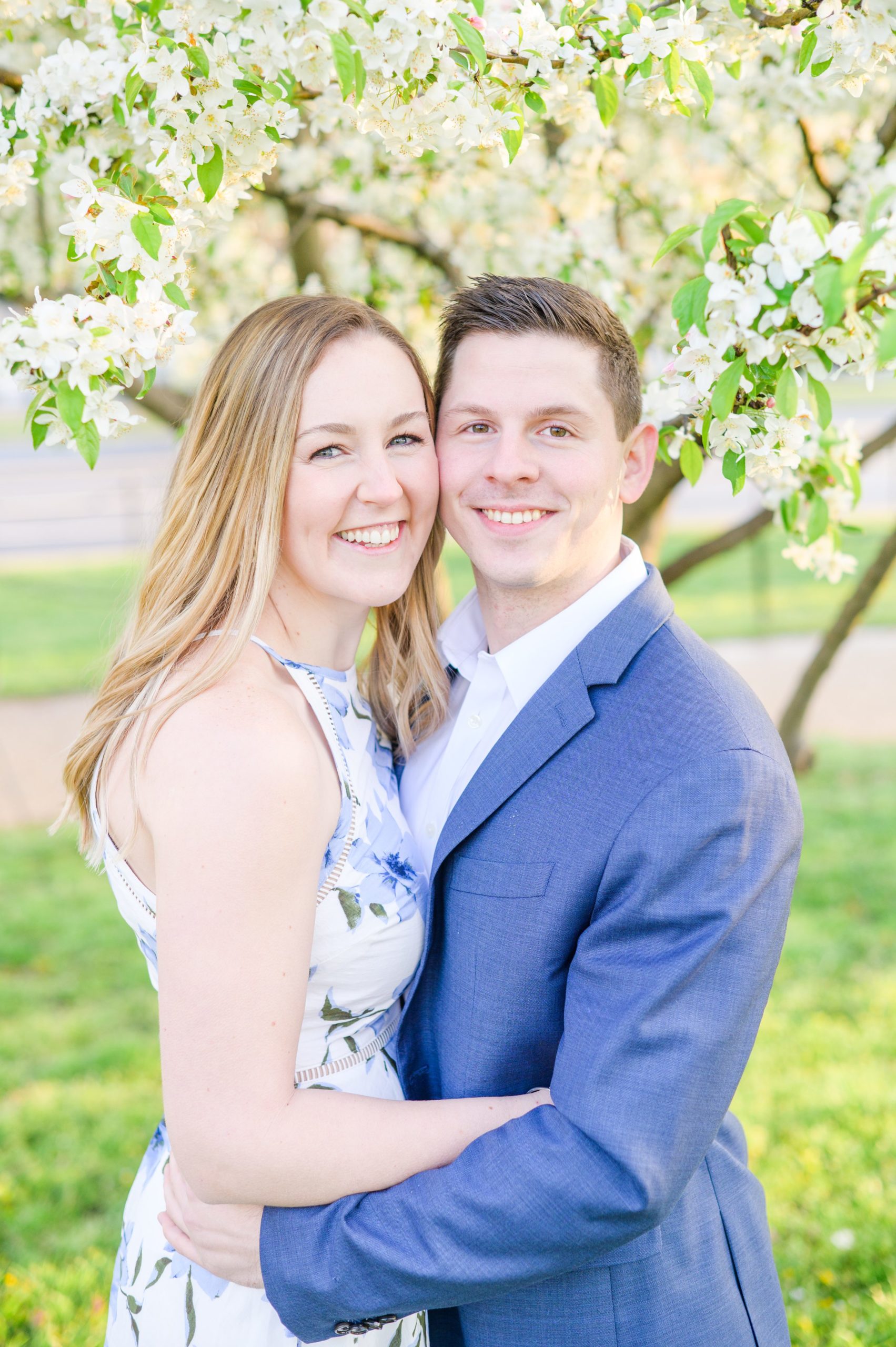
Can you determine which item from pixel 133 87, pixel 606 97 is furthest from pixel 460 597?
pixel 133 87

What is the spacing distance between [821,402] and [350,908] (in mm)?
1079

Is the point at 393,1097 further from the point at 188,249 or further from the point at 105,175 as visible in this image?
the point at 105,175

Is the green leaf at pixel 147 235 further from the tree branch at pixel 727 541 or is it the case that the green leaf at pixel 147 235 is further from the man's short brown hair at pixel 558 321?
the tree branch at pixel 727 541

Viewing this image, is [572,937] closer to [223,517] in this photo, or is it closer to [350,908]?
[350,908]

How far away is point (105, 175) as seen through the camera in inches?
79.1

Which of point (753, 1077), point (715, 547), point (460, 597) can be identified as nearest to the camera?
point (715, 547)

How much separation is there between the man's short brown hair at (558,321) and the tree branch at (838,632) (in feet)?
7.94

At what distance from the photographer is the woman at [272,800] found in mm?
1671

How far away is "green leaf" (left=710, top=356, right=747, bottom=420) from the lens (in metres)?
1.50

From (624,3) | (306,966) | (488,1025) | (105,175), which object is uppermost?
(624,3)

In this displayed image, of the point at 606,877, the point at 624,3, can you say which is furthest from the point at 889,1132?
the point at 624,3

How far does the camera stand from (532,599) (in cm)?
224

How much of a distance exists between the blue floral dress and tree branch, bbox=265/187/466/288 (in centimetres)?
208

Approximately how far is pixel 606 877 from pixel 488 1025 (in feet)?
1.14
